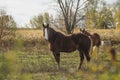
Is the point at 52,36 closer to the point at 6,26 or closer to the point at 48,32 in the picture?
the point at 48,32

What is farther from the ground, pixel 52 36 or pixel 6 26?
pixel 52 36

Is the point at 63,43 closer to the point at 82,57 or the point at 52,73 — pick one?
the point at 82,57

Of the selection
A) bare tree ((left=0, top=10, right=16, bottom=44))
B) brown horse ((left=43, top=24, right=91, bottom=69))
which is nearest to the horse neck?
brown horse ((left=43, top=24, right=91, bottom=69))

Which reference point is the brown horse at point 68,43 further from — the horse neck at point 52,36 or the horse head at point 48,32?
the horse head at point 48,32

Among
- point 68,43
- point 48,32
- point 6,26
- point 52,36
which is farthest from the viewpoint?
point 6,26

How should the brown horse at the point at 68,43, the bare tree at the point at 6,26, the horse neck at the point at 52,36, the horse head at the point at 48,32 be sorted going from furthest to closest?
the bare tree at the point at 6,26
the brown horse at the point at 68,43
the horse neck at the point at 52,36
the horse head at the point at 48,32

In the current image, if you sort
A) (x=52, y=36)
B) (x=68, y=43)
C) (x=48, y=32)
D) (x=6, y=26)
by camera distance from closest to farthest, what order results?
(x=48, y=32)
(x=52, y=36)
(x=68, y=43)
(x=6, y=26)

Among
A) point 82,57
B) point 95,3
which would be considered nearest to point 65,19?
point 95,3

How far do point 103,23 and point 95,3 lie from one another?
45.6 ft

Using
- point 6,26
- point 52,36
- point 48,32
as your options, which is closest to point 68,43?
point 52,36

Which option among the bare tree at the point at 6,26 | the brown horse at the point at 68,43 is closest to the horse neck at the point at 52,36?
the brown horse at the point at 68,43

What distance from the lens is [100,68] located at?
2.77m

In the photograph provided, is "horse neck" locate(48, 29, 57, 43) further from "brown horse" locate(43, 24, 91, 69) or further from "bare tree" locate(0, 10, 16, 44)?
"bare tree" locate(0, 10, 16, 44)

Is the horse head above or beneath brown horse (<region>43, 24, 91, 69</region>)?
above
